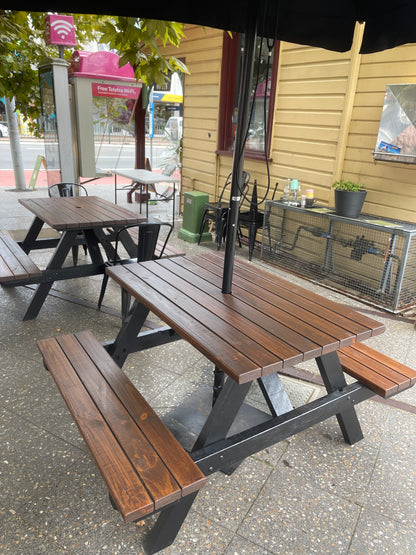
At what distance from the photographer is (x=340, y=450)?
2.20 meters

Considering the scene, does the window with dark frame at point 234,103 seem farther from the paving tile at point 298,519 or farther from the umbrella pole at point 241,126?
the paving tile at point 298,519

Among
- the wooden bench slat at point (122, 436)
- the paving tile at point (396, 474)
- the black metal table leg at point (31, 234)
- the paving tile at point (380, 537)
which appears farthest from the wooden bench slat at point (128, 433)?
the black metal table leg at point (31, 234)

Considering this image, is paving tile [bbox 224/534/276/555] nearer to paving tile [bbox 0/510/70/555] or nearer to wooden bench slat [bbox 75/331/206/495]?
wooden bench slat [bbox 75/331/206/495]

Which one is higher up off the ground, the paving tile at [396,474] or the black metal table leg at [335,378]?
the black metal table leg at [335,378]

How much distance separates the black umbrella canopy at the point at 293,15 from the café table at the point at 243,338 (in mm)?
1176

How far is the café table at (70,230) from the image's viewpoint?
3402 millimetres

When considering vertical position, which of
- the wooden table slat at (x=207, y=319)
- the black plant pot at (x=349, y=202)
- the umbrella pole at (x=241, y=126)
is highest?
the umbrella pole at (x=241, y=126)

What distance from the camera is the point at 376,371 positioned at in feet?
6.93

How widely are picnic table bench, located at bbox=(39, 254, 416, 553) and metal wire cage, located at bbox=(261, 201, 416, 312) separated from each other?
1.92m

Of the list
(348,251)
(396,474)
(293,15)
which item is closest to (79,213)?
(293,15)

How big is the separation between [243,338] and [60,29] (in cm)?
477

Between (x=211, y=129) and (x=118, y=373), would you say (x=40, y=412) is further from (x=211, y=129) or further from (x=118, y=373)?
(x=211, y=129)

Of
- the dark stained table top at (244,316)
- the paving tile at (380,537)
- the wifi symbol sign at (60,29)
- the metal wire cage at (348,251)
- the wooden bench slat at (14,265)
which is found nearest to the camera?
the dark stained table top at (244,316)

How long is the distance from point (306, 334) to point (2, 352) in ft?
7.38
